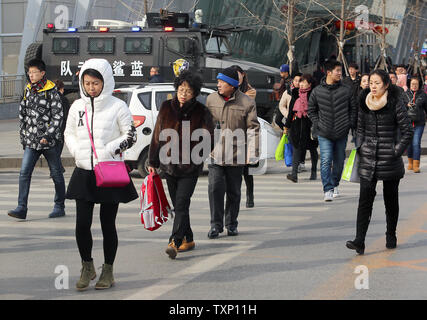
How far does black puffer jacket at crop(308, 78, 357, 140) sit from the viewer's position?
40.7 feet

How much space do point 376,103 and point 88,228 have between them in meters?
2.95

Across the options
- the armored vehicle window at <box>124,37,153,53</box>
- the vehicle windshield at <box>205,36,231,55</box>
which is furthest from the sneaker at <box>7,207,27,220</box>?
the armored vehicle window at <box>124,37,153,53</box>

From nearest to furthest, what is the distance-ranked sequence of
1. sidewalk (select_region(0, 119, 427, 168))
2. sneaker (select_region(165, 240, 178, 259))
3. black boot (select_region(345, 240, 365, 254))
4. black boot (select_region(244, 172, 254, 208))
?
sneaker (select_region(165, 240, 178, 259)) → black boot (select_region(345, 240, 365, 254)) → black boot (select_region(244, 172, 254, 208)) → sidewalk (select_region(0, 119, 427, 168))

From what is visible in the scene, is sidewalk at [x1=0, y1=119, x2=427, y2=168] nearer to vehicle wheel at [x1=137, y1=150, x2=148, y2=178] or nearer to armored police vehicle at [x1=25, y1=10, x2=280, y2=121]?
armored police vehicle at [x1=25, y1=10, x2=280, y2=121]

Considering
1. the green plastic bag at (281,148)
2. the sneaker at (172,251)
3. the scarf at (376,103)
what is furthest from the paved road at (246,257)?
the green plastic bag at (281,148)

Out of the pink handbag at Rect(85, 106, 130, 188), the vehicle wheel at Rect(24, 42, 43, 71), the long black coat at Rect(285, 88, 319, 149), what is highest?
the pink handbag at Rect(85, 106, 130, 188)

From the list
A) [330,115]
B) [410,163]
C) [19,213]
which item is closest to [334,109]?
[330,115]

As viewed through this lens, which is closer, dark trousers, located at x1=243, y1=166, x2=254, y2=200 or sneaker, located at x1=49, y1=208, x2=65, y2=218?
sneaker, located at x1=49, y1=208, x2=65, y2=218

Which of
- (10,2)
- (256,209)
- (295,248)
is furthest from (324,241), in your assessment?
(10,2)

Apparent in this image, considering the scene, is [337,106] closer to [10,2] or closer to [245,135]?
[245,135]

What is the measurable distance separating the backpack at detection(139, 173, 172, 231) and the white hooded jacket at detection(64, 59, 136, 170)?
112 cm

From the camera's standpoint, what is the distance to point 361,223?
28.1 ft

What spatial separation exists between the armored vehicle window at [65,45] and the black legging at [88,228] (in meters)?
19.9
